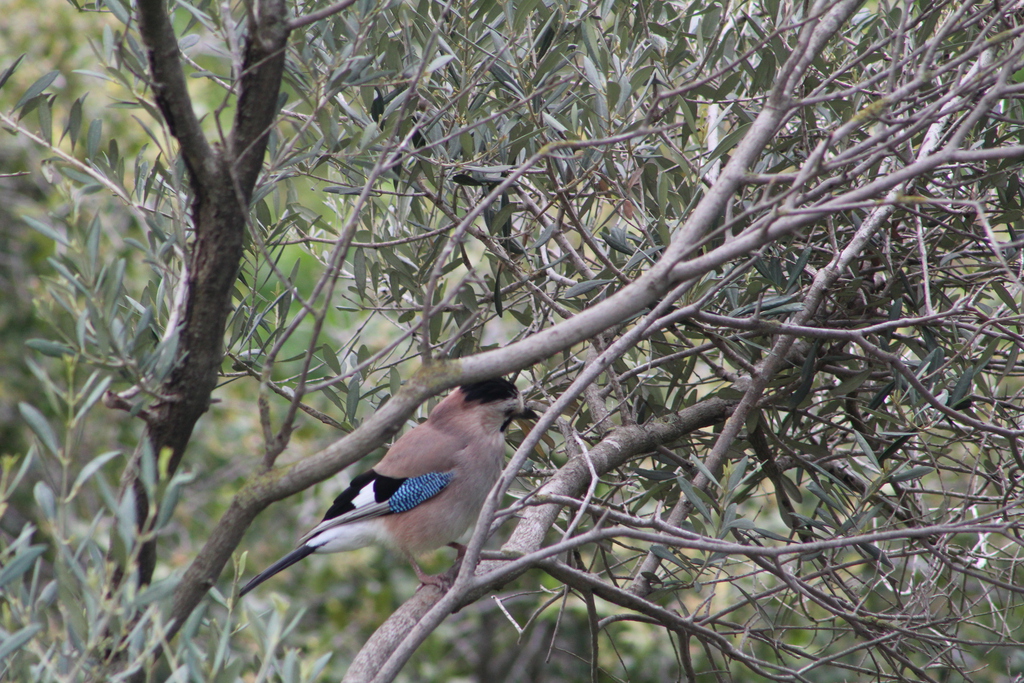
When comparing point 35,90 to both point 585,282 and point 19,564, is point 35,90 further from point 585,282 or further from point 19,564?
point 585,282

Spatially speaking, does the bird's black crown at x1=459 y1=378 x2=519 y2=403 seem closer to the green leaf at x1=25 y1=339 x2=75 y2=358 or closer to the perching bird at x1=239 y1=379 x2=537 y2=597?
the perching bird at x1=239 y1=379 x2=537 y2=597

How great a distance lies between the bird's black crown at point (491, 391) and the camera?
3213 millimetres

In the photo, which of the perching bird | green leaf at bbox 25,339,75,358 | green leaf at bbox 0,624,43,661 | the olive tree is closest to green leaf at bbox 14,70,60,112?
the olive tree

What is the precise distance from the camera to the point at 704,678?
475cm

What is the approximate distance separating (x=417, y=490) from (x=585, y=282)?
122 cm

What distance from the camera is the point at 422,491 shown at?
317 centimetres

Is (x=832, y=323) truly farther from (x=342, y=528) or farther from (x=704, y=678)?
(x=704, y=678)

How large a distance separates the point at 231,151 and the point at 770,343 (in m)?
1.79

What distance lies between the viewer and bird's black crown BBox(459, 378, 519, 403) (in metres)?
3.21

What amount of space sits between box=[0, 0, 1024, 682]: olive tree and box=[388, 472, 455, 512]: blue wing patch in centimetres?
47

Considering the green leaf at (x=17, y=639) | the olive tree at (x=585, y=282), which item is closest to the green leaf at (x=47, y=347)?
the olive tree at (x=585, y=282)

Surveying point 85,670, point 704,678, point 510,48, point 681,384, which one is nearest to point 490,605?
point 704,678

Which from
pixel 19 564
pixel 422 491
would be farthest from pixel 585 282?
pixel 19 564

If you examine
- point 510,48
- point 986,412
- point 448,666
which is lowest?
point 448,666
